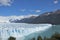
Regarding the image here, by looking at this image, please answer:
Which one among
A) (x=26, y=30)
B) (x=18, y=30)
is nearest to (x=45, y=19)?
(x=26, y=30)

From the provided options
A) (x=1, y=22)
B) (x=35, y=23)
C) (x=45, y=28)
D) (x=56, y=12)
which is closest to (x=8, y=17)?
(x=1, y=22)

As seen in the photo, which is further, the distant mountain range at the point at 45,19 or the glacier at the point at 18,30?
the distant mountain range at the point at 45,19

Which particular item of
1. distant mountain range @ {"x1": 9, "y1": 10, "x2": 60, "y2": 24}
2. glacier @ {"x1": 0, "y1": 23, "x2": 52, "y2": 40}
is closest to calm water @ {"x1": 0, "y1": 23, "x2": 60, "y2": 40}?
glacier @ {"x1": 0, "y1": 23, "x2": 52, "y2": 40}

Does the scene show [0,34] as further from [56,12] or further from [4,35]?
[56,12]

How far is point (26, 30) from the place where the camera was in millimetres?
5812

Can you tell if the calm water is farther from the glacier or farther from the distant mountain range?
the distant mountain range

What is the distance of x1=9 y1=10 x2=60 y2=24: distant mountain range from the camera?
22.1 feet

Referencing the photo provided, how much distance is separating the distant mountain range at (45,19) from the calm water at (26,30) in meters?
0.24

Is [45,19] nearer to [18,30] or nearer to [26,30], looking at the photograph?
[26,30]

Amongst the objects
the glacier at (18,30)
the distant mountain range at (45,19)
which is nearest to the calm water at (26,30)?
the glacier at (18,30)

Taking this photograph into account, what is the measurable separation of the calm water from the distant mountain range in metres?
0.24

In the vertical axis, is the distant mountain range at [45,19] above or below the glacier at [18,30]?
above

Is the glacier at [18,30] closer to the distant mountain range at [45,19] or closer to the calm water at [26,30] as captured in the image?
the calm water at [26,30]

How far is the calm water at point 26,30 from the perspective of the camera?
17.6 ft
